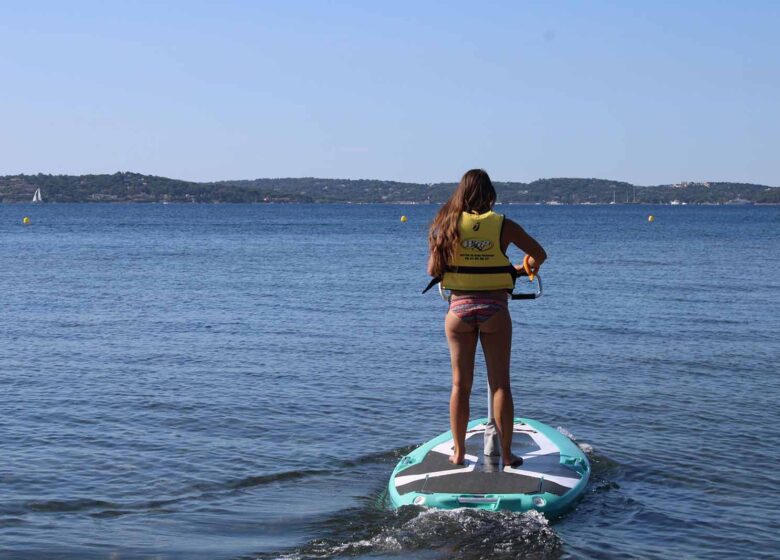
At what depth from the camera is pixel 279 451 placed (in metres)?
9.48

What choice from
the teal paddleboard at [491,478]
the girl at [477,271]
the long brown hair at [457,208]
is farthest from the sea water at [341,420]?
the long brown hair at [457,208]

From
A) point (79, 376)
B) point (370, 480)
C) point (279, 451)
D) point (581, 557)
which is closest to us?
point (581, 557)

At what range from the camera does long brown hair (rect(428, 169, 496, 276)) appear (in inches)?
278

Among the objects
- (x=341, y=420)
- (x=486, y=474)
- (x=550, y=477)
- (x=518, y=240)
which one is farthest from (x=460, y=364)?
(x=341, y=420)

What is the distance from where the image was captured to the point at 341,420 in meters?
10.7

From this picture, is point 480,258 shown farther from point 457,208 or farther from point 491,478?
point 491,478

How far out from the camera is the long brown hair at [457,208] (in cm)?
706

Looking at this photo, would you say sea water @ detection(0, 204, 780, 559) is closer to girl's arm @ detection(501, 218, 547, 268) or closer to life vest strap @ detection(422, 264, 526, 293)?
life vest strap @ detection(422, 264, 526, 293)

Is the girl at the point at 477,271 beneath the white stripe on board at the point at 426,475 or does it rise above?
above

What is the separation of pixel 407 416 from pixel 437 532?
3.93 m

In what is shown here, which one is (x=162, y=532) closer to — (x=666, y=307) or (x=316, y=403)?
(x=316, y=403)

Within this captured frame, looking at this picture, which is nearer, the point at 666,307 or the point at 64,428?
the point at 64,428

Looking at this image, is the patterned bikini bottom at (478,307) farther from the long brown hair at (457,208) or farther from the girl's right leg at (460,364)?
the long brown hair at (457,208)

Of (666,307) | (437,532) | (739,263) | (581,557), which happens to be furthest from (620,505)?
(739,263)
